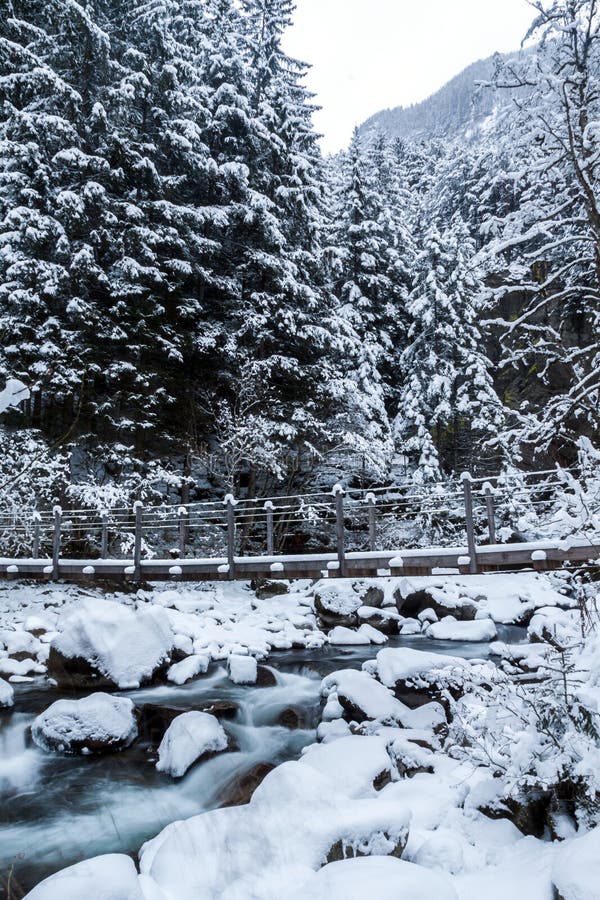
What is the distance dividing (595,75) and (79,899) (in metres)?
7.81

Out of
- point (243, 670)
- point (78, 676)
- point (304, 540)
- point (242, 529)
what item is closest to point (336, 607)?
point (243, 670)

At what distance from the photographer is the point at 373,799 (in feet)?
14.0

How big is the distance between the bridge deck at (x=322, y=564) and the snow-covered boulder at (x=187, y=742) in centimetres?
367

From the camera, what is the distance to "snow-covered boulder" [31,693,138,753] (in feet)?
20.2

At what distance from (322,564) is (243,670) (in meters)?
2.18

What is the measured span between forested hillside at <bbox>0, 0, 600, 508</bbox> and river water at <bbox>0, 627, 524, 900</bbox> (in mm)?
7470

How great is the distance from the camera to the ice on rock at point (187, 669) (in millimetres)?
8203

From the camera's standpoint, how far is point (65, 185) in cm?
1622

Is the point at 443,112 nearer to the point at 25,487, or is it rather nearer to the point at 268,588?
the point at 268,588

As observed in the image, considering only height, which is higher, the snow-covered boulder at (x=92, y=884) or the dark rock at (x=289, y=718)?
the snow-covered boulder at (x=92, y=884)

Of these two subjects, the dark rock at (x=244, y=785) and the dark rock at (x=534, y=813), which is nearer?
the dark rock at (x=534, y=813)

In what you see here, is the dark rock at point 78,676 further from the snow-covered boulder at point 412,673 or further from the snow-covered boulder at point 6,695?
the snow-covered boulder at point 412,673

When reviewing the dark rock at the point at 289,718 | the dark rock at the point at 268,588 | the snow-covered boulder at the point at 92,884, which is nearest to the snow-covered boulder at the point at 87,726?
the dark rock at the point at 289,718

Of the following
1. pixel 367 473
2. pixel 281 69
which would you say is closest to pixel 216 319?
pixel 367 473
